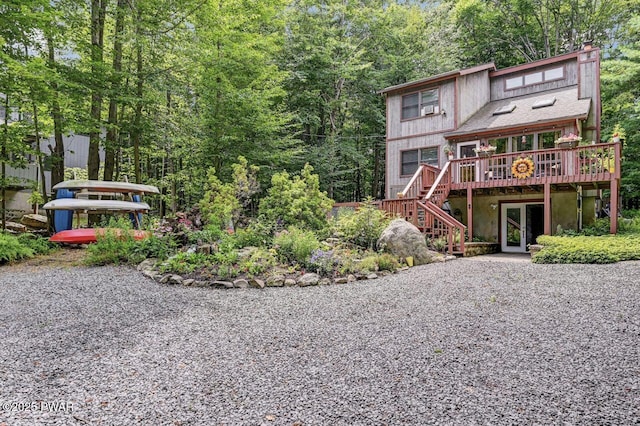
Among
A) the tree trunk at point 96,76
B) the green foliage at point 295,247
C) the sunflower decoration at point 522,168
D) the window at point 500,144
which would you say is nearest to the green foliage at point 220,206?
the green foliage at point 295,247

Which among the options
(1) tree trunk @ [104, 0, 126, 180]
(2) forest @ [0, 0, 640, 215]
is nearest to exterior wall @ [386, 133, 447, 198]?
(2) forest @ [0, 0, 640, 215]

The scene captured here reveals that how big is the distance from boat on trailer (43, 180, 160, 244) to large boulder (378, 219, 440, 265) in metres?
5.61

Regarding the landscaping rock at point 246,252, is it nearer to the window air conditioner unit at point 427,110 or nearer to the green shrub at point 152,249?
the green shrub at point 152,249

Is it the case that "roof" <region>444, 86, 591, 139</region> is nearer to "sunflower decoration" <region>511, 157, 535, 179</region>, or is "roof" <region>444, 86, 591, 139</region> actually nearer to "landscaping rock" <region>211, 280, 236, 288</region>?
"sunflower decoration" <region>511, 157, 535, 179</region>

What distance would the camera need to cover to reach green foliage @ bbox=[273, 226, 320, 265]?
7242mm

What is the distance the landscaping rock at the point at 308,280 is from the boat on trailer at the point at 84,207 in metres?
4.34

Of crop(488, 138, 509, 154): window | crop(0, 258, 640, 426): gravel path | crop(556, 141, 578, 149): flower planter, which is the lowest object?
crop(0, 258, 640, 426): gravel path

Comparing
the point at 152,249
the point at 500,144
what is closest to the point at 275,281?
the point at 152,249

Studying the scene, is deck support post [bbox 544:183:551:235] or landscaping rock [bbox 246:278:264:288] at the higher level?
deck support post [bbox 544:183:551:235]

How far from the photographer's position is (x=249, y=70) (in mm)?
14352

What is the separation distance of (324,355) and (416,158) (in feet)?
41.0

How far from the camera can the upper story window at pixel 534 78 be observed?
523 inches

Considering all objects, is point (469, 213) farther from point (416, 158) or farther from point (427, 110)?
point (427, 110)

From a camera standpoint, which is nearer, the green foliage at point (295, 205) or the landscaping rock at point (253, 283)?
the landscaping rock at point (253, 283)
